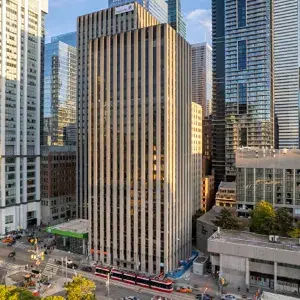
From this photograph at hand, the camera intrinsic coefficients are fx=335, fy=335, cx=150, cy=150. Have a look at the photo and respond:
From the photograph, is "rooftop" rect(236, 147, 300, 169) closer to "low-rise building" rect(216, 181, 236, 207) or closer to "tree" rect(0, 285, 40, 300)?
"low-rise building" rect(216, 181, 236, 207)

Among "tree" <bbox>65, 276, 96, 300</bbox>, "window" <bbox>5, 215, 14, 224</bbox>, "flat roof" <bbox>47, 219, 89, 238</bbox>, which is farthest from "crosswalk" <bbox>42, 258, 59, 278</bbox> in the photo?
"window" <bbox>5, 215, 14, 224</bbox>

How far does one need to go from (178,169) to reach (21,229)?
74.5 metres

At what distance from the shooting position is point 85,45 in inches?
5664

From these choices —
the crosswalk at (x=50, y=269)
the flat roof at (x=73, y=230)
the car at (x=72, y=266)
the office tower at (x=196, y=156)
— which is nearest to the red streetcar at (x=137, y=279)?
the car at (x=72, y=266)

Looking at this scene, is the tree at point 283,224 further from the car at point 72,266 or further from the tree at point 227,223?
the car at point 72,266

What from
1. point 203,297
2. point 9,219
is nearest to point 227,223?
point 203,297

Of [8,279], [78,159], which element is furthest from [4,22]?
[8,279]

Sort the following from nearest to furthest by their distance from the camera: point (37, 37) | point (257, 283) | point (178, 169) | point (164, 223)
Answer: point (257, 283) → point (164, 223) → point (178, 169) → point (37, 37)

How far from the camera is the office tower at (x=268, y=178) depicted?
114m

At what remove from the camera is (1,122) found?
124 meters

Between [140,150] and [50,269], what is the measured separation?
38.9 meters

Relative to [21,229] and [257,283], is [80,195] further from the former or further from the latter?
[257,283]

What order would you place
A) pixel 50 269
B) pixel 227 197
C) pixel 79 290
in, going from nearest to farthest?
pixel 79 290 → pixel 50 269 → pixel 227 197

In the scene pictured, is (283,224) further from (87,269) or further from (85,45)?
(85,45)
